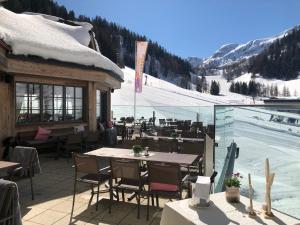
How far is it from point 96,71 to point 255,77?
187 meters

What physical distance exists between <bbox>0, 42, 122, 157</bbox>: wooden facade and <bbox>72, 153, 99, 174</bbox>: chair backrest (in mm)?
3745

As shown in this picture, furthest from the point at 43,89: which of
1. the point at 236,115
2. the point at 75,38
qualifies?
the point at 236,115

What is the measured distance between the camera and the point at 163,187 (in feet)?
15.1

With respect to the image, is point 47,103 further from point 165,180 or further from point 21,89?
point 165,180

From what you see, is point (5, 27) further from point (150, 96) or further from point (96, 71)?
point (150, 96)

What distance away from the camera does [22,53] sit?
8.46 m

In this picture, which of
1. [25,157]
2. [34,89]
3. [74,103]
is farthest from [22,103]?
[25,157]

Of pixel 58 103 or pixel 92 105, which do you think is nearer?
pixel 58 103

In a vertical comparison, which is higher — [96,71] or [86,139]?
[96,71]

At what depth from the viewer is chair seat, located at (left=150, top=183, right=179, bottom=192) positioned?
4.56m

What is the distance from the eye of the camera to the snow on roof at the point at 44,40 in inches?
338

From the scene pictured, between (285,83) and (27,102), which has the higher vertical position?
(285,83)

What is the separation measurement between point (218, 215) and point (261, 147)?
171cm

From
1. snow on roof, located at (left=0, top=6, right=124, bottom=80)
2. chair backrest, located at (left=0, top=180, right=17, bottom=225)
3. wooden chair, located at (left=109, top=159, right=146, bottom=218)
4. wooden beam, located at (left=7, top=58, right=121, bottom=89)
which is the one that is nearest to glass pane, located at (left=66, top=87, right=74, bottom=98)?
wooden beam, located at (left=7, top=58, right=121, bottom=89)
